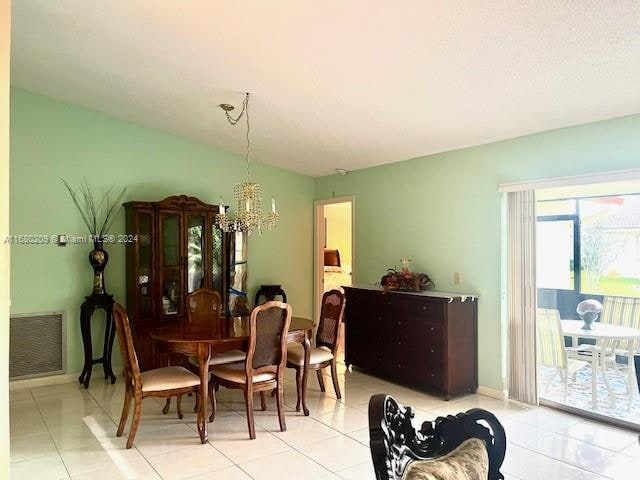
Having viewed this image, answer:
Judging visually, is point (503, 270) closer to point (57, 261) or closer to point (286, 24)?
point (286, 24)

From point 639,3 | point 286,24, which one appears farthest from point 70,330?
point 639,3

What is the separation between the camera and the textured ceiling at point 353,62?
96.2 inches

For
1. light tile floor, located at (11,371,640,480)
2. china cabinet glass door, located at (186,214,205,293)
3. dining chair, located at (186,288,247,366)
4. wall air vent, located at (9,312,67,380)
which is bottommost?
light tile floor, located at (11,371,640,480)

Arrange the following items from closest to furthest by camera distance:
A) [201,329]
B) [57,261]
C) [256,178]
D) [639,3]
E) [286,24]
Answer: [639,3]
[286,24]
[201,329]
[57,261]
[256,178]

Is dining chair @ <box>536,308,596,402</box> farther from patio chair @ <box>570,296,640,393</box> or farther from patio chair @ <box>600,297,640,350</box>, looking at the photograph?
patio chair @ <box>600,297,640,350</box>

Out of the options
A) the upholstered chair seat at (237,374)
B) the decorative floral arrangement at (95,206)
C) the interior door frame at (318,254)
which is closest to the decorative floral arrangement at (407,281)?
the upholstered chair seat at (237,374)

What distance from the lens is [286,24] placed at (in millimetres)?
2689

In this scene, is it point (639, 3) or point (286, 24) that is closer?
point (639, 3)

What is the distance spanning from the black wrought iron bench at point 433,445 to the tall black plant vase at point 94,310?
421cm

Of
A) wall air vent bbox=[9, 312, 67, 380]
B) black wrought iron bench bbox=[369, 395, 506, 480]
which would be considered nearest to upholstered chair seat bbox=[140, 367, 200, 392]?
wall air vent bbox=[9, 312, 67, 380]

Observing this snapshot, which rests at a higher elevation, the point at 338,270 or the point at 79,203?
the point at 79,203

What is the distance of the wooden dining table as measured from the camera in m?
3.34

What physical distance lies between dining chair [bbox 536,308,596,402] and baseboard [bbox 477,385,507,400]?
43 cm

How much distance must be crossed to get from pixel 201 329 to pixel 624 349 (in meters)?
3.74
